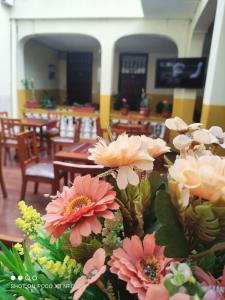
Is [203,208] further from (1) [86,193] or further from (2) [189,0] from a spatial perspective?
(2) [189,0]

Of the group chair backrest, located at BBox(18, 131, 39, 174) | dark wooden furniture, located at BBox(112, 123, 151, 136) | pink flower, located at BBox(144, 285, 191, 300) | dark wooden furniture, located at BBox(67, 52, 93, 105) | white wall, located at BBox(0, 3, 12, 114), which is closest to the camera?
pink flower, located at BBox(144, 285, 191, 300)

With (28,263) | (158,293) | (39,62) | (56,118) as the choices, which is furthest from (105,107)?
(158,293)

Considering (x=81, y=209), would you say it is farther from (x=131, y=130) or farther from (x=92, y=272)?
(x=131, y=130)

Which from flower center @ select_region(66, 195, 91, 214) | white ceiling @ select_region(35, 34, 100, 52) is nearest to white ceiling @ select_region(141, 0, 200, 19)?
white ceiling @ select_region(35, 34, 100, 52)

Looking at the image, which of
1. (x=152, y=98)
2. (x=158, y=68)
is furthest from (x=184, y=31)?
(x=152, y=98)

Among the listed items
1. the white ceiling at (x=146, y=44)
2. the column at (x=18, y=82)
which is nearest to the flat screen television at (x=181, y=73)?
the white ceiling at (x=146, y=44)

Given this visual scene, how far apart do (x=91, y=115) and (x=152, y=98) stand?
3.85m

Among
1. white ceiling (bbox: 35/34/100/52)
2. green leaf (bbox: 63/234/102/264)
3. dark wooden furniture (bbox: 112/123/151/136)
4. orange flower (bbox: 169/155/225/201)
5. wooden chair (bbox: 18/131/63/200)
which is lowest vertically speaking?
wooden chair (bbox: 18/131/63/200)

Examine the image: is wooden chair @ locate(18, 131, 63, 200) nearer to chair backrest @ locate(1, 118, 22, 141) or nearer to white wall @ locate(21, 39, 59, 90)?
chair backrest @ locate(1, 118, 22, 141)

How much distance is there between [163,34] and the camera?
18.2 ft

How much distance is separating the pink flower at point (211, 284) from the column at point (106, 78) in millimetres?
5400

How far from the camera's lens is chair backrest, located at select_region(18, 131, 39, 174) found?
286cm

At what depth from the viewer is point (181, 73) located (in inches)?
215

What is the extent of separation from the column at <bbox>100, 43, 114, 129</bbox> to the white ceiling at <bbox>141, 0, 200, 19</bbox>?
1.14 meters
